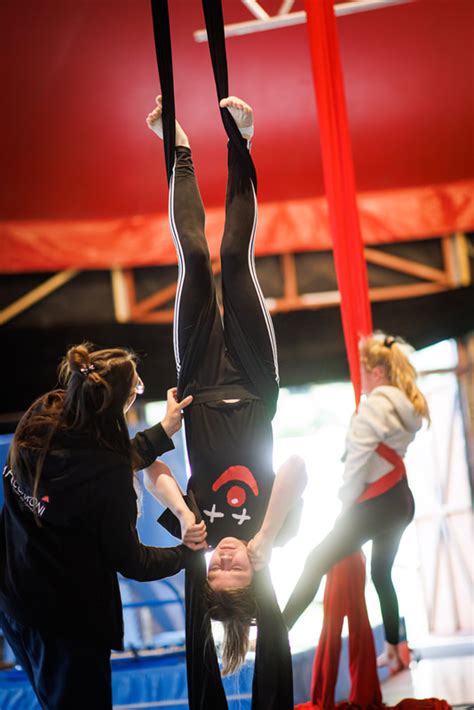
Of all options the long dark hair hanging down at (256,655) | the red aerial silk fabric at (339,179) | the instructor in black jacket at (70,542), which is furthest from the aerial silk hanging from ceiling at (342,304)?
the instructor in black jacket at (70,542)

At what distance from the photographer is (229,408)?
10.1 ft

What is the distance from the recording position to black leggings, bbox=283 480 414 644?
3.59m

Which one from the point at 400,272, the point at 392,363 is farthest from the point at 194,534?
the point at 400,272

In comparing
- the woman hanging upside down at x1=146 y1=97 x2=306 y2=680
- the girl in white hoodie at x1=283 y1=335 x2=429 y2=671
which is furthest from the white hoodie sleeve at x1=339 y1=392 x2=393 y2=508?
the woman hanging upside down at x1=146 y1=97 x2=306 y2=680

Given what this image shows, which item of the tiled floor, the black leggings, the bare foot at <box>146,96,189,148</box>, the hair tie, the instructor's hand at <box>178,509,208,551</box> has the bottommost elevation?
the tiled floor

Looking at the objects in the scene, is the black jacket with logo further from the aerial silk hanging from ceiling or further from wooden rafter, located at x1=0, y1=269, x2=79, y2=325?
wooden rafter, located at x1=0, y1=269, x2=79, y2=325

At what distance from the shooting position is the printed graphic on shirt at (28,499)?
2416 mm

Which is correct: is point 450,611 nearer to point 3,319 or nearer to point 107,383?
point 3,319

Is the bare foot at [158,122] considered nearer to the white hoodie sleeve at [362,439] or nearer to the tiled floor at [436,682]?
the white hoodie sleeve at [362,439]

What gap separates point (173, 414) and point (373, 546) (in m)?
1.36

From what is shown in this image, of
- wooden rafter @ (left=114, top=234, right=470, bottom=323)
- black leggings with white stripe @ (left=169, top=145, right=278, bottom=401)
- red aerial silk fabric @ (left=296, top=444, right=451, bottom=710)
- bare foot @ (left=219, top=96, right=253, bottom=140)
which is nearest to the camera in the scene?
bare foot @ (left=219, top=96, right=253, bottom=140)

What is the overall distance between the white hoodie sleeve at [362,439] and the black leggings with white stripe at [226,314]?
0.65 m

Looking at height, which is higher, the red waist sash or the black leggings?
the red waist sash

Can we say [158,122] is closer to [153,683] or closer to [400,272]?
[153,683]
